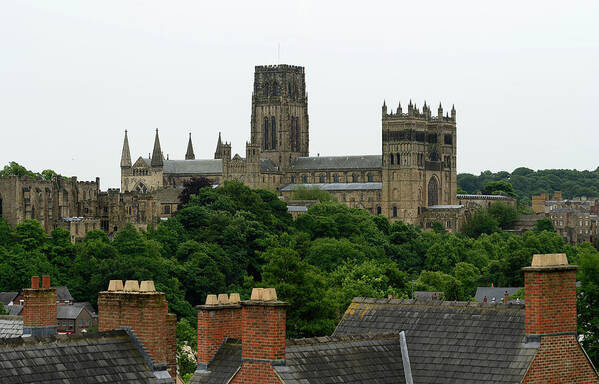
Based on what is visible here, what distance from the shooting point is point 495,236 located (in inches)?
7018

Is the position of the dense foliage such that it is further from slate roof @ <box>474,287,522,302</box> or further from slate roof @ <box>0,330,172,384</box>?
slate roof @ <box>0,330,172,384</box>

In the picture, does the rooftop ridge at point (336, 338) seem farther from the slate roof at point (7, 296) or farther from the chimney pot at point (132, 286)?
the slate roof at point (7, 296)

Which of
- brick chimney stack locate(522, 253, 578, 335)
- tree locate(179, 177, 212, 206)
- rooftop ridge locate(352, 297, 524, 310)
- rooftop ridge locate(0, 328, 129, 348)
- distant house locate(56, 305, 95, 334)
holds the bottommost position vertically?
distant house locate(56, 305, 95, 334)

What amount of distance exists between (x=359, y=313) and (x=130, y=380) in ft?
24.7

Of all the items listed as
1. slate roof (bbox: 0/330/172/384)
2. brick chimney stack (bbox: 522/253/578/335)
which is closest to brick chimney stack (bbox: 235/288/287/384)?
slate roof (bbox: 0/330/172/384)

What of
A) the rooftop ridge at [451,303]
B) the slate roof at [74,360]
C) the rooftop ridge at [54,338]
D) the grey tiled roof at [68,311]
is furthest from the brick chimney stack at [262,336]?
the grey tiled roof at [68,311]

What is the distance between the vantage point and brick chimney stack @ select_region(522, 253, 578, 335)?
21828mm

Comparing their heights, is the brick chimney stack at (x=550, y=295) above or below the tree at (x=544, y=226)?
above

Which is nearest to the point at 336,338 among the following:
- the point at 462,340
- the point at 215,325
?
the point at 215,325

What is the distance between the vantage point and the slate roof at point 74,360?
19.4 metres

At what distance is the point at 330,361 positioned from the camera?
22547 millimetres

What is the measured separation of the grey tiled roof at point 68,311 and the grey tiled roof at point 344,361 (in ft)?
242

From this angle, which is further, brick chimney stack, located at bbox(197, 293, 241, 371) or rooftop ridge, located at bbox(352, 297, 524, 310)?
rooftop ridge, located at bbox(352, 297, 524, 310)

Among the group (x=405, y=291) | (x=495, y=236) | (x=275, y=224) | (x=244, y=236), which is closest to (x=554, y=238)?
(x=495, y=236)
